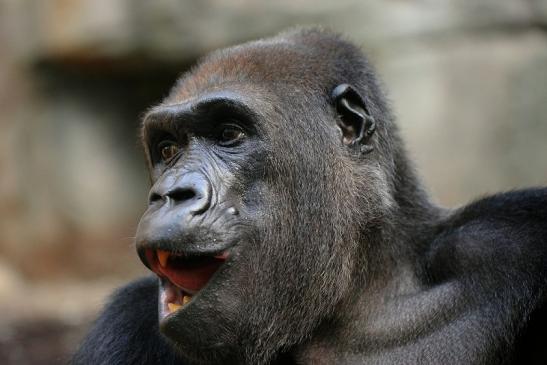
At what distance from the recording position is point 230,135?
4.44m

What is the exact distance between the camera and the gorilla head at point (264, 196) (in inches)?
162

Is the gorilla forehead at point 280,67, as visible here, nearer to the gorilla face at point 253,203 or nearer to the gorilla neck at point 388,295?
the gorilla face at point 253,203

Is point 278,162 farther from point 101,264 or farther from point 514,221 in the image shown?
point 101,264

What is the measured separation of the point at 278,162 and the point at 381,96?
2.97 ft

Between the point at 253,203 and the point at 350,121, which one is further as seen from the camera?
the point at 350,121

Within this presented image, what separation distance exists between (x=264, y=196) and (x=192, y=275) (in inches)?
19.1

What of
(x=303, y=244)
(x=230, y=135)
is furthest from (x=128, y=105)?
(x=303, y=244)

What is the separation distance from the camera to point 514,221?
4688 millimetres

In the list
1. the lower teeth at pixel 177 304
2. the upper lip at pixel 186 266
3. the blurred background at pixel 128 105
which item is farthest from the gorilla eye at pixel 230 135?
the blurred background at pixel 128 105

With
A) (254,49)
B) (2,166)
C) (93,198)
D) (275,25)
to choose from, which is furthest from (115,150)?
(254,49)

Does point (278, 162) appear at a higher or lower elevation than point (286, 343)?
higher

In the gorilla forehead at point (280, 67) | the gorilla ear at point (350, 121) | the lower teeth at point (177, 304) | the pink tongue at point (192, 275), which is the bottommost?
the lower teeth at point (177, 304)

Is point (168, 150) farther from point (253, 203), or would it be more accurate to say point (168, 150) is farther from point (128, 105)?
point (128, 105)

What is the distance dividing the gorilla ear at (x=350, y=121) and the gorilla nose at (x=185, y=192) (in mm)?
849
